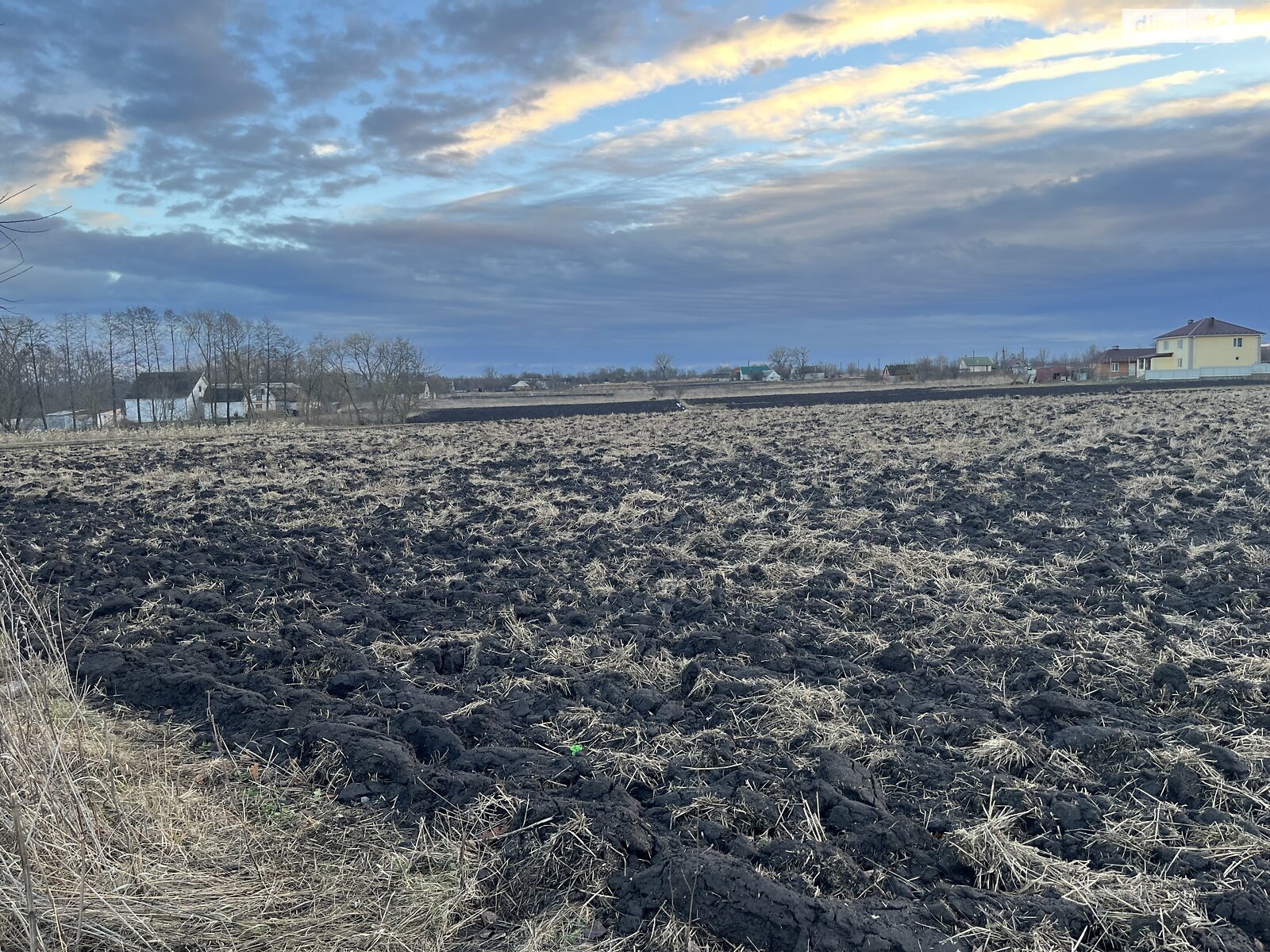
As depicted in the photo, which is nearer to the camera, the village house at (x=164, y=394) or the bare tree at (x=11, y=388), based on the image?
the bare tree at (x=11, y=388)

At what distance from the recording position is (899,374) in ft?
329

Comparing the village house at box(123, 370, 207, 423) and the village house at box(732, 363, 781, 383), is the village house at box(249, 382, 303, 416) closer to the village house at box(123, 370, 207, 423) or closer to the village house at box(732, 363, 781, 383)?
Result: the village house at box(123, 370, 207, 423)

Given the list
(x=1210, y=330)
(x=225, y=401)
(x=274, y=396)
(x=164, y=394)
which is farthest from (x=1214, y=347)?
(x=164, y=394)

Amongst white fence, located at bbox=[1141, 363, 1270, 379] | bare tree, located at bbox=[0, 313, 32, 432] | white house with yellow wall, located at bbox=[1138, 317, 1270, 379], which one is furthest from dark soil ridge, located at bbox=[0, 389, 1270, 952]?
white house with yellow wall, located at bbox=[1138, 317, 1270, 379]

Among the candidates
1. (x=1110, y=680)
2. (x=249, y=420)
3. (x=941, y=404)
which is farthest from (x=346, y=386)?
(x=1110, y=680)

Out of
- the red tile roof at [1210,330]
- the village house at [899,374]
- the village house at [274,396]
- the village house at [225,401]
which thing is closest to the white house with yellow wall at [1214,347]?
the red tile roof at [1210,330]

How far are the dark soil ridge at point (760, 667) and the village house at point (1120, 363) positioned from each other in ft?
322

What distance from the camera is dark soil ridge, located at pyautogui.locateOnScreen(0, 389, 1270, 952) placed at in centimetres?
394

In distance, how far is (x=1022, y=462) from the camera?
16625 mm

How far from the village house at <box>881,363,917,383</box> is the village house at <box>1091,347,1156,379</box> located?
2155 centimetres

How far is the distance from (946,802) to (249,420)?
200ft

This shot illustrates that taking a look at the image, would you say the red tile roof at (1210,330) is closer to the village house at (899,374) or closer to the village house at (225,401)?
the village house at (899,374)

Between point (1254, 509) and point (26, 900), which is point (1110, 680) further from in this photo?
point (1254, 509)

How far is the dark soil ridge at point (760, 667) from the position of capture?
3941 mm
